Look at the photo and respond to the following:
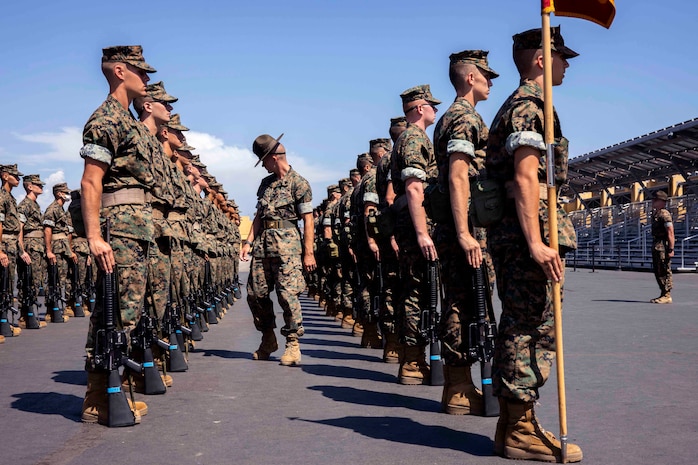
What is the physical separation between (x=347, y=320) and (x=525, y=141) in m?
10.2

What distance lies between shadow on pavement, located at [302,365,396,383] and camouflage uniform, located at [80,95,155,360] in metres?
2.65

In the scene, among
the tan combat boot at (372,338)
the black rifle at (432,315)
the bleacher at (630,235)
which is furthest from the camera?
the bleacher at (630,235)

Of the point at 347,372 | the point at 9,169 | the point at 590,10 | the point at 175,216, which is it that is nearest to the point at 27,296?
the point at 9,169

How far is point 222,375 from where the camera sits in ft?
27.7

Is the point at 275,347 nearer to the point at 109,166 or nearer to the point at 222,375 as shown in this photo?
the point at 222,375

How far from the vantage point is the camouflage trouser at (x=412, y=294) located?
741 cm

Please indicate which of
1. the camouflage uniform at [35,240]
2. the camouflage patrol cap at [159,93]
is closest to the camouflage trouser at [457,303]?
the camouflage patrol cap at [159,93]

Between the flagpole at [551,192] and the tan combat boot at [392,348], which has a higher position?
the flagpole at [551,192]

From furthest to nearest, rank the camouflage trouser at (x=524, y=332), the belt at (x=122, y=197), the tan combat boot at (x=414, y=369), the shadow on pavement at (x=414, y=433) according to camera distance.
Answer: the tan combat boot at (x=414, y=369) → the belt at (x=122, y=197) → the shadow on pavement at (x=414, y=433) → the camouflage trouser at (x=524, y=332)

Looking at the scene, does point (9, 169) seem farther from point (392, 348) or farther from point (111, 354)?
point (111, 354)

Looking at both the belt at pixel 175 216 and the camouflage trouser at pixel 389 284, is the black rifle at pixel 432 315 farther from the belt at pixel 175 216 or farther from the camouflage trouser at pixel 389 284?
A: the belt at pixel 175 216

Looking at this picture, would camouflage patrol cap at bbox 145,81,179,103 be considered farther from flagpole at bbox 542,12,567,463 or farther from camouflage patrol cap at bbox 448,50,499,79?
flagpole at bbox 542,12,567,463

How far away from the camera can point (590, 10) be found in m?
4.94

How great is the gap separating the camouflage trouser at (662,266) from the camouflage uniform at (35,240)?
38.3 feet
